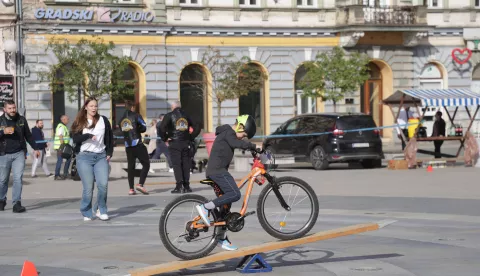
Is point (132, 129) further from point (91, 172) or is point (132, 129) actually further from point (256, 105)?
point (256, 105)

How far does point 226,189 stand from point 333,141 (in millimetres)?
18318

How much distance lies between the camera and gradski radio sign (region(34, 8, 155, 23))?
40906 millimetres

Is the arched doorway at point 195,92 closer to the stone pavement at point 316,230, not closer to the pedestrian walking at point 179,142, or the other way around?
the stone pavement at point 316,230

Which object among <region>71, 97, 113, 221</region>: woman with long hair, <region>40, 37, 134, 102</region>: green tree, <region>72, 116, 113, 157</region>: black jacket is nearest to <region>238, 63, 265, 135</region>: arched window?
<region>40, 37, 134, 102</region>: green tree

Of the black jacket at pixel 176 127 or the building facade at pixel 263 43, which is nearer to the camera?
the black jacket at pixel 176 127

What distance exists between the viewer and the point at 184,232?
1167cm

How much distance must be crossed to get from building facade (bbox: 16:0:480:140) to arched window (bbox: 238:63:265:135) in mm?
40

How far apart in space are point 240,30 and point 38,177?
16.6 meters

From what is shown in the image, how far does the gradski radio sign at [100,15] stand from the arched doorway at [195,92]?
2.74 m

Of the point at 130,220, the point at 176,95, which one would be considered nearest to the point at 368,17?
the point at 176,95

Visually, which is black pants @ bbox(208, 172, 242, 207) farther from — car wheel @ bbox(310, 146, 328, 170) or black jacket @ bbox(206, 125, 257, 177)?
car wheel @ bbox(310, 146, 328, 170)

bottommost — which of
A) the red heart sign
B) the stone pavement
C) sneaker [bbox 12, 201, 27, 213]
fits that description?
the stone pavement

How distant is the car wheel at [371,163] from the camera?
31.1m

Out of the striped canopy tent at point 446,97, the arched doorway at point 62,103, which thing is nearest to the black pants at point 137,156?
the striped canopy tent at point 446,97
